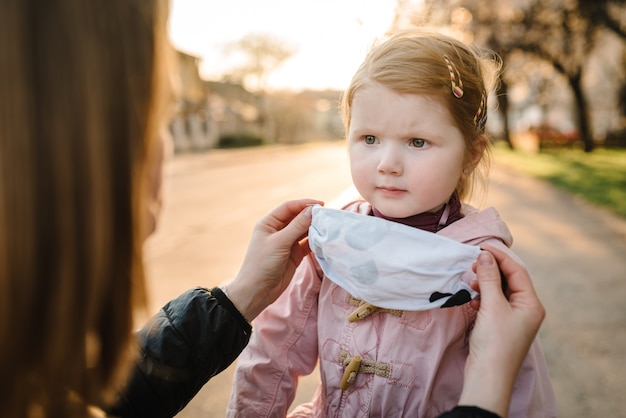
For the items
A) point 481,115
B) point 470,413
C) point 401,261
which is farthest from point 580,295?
point 470,413

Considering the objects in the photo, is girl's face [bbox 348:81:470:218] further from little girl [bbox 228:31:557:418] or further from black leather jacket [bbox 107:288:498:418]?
black leather jacket [bbox 107:288:498:418]

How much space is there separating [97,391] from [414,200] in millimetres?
931

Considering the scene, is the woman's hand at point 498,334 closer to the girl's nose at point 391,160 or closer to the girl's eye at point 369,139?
the girl's nose at point 391,160

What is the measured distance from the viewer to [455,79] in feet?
5.02

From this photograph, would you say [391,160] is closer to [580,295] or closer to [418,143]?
[418,143]

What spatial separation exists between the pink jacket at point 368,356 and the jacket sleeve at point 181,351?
146mm

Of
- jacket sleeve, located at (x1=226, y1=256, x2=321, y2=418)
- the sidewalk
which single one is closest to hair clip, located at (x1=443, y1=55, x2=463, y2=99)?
jacket sleeve, located at (x1=226, y1=256, x2=321, y2=418)

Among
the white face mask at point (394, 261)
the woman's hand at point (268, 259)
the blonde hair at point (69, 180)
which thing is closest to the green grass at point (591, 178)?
the woman's hand at point (268, 259)

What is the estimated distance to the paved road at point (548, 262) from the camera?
10.2ft

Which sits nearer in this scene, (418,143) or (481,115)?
(418,143)

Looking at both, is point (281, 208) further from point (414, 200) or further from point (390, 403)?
point (390, 403)

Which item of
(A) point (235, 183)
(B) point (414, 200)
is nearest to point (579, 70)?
(A) point (235, 183)

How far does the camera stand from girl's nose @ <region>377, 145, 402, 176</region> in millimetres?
1491

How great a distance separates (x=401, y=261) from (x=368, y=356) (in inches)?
12.6
